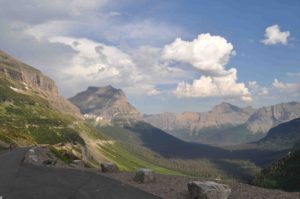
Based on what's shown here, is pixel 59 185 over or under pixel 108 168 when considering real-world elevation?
under

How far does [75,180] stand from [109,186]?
4.48 metres

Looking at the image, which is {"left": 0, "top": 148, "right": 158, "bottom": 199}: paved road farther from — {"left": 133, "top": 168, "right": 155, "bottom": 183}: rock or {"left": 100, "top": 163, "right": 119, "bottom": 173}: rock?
{"left": 100, "top": 163, "right": 119, "bottom": 173}: rock

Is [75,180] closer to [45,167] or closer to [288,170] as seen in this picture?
[45,167]

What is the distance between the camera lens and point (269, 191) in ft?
117

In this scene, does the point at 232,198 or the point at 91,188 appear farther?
the point at 91,188

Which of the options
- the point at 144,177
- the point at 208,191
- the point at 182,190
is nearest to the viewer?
the point at 208,191

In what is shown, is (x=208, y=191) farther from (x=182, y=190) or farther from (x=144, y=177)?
(x=144, y=177)

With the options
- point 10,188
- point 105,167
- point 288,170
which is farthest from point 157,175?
point 288,170

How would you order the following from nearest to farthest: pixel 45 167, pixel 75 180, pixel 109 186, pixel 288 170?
1. pixel 109 186
2. pixel 75 180
3. pixel 45 167
4. pixel 288 170

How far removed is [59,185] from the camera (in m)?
37.1

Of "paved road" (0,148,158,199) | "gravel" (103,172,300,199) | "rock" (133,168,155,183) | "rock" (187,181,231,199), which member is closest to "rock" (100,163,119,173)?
"paved road" (0,148,158,199)

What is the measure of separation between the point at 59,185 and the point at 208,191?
1459 cm

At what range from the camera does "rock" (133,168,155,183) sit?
41500mm

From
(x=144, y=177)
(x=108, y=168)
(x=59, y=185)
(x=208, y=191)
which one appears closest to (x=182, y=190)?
(x=208, y=191)
